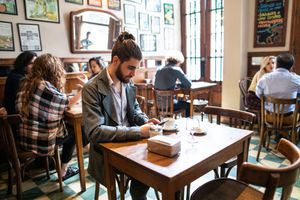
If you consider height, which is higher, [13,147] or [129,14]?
[129,14]

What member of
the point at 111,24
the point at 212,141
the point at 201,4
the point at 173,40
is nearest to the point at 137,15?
the point at 111,24

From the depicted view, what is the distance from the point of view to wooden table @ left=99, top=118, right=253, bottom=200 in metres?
0.96

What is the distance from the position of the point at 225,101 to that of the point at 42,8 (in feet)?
10.8

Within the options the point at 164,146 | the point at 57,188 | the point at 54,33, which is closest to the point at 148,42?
the point at 54,33

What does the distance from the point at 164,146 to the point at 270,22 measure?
3607 millimetres

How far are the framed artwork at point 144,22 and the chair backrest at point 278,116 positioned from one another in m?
2.78

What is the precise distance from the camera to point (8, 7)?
2904 millimetres

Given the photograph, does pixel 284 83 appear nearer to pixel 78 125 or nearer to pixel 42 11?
pixel 78 125

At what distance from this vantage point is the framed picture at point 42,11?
3.07m

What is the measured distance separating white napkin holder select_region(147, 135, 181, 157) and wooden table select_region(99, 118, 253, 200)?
2 cm

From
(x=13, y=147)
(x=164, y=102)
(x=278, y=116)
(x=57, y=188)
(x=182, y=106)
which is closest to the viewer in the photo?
(x=13, y=147)

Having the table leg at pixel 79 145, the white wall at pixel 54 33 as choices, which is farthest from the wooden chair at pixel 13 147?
the white wall at pixel 54 33

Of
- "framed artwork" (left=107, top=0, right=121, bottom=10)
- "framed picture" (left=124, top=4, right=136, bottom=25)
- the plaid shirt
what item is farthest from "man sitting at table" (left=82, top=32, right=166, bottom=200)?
"framed picture" (left=124, top=4, right=136, bottom=25)

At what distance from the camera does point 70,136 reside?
2.33m
